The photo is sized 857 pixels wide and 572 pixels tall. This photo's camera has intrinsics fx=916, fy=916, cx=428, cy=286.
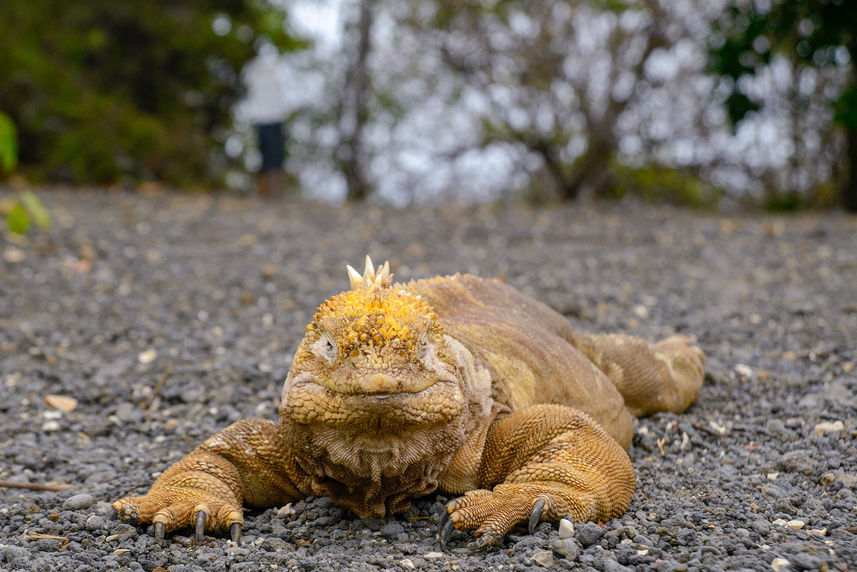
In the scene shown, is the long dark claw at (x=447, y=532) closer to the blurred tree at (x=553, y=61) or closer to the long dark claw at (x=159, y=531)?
the long dark claw at (x=159, y=531)

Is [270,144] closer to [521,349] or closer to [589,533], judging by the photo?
[521,349]

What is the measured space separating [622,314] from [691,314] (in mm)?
602

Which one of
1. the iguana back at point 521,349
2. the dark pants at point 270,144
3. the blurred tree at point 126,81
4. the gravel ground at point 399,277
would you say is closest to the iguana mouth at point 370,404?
the gravel ground at point 399,277

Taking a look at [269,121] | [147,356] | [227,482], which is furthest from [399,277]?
[269,121]

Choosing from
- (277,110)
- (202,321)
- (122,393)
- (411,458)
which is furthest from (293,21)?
(411,458)

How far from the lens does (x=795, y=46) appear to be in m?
12.1

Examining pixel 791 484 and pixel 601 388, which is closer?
pixel 791 484

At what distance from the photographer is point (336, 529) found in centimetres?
358

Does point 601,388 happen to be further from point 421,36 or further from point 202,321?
point 421,36

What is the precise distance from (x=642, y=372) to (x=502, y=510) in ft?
6.18

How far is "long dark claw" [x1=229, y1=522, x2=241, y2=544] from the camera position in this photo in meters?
3.48

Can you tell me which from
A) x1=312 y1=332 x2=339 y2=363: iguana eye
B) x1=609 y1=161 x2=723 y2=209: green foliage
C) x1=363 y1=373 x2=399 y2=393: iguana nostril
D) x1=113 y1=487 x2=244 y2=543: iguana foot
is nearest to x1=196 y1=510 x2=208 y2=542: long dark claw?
x1=113 y1=487 x2=244 y2=543: iguana foot

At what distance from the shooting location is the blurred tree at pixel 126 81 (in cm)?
1482

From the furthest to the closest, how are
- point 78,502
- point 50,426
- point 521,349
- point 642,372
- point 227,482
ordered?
1. point 50,426
2. point 642,372
3. point 521,349
4. point 78,502
5. point 227,482
